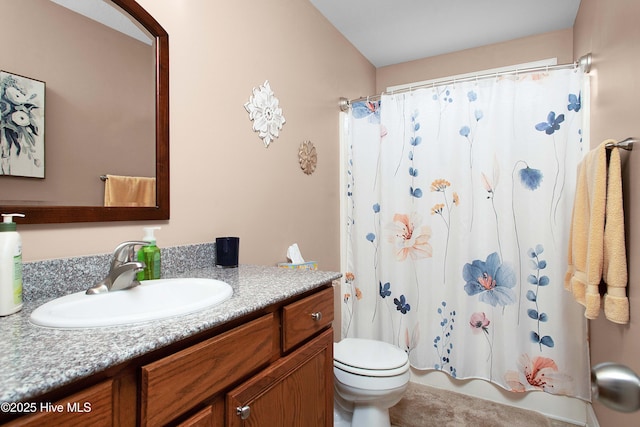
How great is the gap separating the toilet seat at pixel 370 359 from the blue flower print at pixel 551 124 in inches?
57.5

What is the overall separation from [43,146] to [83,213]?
0.21 metres

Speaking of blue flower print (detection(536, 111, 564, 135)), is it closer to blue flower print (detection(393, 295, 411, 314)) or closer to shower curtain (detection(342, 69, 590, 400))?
shower curtain (detection(342, 69, 590, 400))

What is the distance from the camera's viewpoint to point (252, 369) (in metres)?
0.89

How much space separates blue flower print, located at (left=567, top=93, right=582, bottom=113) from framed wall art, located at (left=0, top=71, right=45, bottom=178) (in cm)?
234

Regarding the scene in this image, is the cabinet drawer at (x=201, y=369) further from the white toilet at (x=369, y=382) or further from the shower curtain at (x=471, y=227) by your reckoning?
the shower curtain at (x=471, y=227)

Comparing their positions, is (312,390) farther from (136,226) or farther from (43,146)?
(43,146)

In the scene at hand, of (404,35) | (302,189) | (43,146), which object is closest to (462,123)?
(404,35)

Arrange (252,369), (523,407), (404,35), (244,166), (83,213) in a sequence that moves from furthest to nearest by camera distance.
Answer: (404,35)
(523,407)
(244,166)
(83,213)
(252,369)

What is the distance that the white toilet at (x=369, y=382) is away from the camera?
1625mm

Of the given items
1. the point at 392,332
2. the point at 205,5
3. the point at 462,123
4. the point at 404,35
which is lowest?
the point at 392,332

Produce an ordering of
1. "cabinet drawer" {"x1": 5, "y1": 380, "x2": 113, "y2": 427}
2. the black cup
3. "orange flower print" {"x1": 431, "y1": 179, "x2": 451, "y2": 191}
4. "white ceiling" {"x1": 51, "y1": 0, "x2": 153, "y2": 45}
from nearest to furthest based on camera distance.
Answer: "cabinet drawer" {"x1": 5, "y1": 380, "x2": 113, "y2": 427}
"white ceiling" {"x1": 51, "y1": 0, "x2": 153, "y2": 45}
the black cup
"orange flower print" {"x1": 431, "y1": 179, "x2": 451, "y2": 191}

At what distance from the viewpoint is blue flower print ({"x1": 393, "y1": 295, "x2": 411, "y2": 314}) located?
233 cm

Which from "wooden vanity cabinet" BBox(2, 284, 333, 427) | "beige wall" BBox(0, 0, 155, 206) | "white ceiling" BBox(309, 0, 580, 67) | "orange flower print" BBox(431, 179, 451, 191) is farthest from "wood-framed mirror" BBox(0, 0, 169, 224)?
"orange flower print" BBox(431, 179, 451, 191)

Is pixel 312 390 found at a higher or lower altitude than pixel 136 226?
lower
